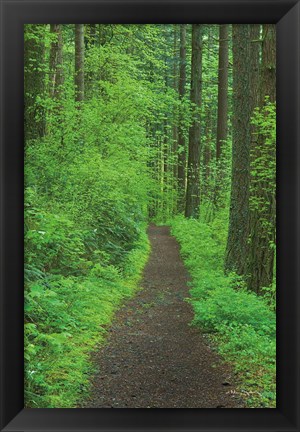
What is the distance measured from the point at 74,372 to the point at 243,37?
5998 millimetres

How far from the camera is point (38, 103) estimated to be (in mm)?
6445

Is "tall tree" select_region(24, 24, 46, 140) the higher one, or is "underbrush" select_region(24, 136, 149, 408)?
"tall tree" select_region(24, 24, 46, 140)

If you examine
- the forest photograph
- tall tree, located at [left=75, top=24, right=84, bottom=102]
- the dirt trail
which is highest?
tall tree, located at [left=75, top=24, right=84, bottom=102]

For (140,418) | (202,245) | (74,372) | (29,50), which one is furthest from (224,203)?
(140,418)

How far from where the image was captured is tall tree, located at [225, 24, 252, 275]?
783 centimetres

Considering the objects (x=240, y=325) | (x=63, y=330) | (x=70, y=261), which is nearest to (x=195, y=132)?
(x=70, y=261)

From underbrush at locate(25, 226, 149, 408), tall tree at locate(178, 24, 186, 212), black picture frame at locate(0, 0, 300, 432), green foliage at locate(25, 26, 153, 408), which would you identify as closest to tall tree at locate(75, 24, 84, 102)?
green foliage at locate(25, 26, 153, 408)

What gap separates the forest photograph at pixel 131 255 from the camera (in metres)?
4.53

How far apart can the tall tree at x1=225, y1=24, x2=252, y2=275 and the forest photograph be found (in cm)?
2

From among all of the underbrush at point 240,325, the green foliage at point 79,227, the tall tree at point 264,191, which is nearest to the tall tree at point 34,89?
the green foliage at point 79,227

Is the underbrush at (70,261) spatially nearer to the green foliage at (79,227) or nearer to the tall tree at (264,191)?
the green foliage at (79,227)

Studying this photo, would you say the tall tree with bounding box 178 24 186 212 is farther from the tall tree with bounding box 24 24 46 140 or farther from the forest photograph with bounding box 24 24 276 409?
the tall tree with bounding box 24 24 46 140

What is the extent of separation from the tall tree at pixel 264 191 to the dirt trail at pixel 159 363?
3.76 ft
